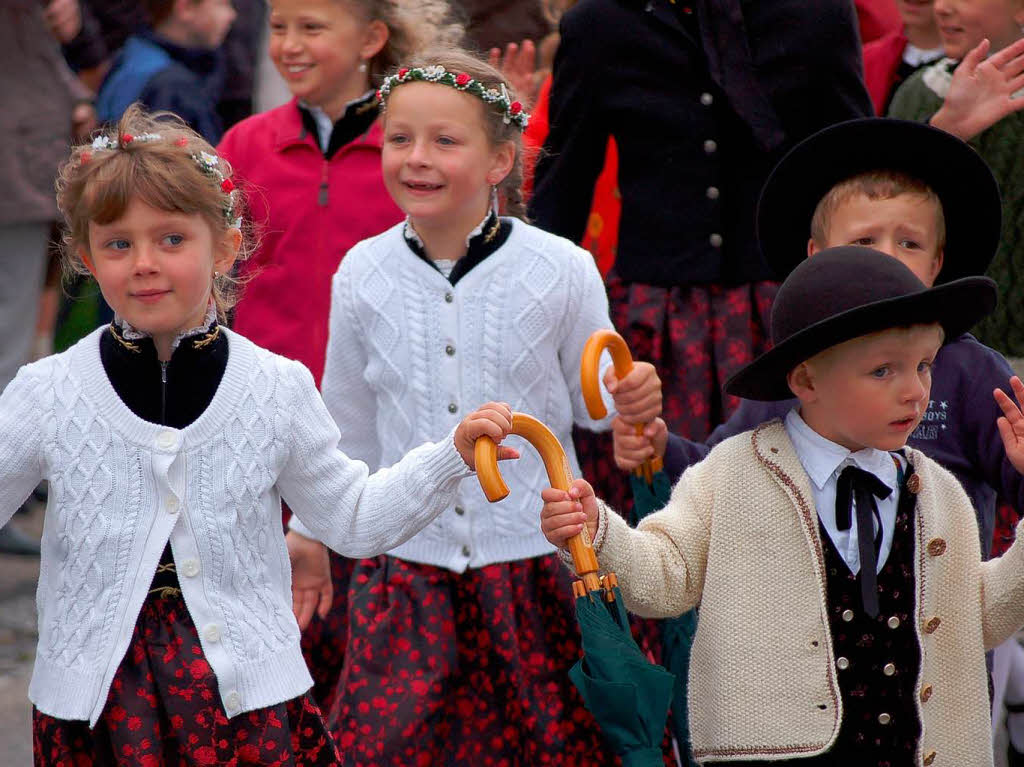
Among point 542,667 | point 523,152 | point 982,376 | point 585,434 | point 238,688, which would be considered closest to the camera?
point 238,688

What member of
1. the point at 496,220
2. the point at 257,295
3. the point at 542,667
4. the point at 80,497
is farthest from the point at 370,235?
the point at 80,497

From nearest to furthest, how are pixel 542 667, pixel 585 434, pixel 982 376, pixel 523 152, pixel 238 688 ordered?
pixel 238 688
pixel 982 376
pixel 542 667
pixel 523 152
pixel 585 434

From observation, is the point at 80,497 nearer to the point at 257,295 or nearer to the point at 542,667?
the point at 542,667

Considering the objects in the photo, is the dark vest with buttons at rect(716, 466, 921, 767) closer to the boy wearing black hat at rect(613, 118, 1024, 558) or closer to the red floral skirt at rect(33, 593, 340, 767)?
the boy wearing black hat at rect(613, 118, 1024, 558)

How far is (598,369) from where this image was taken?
3947 millimetres

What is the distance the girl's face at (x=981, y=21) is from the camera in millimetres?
5160

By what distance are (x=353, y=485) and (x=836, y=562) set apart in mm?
969

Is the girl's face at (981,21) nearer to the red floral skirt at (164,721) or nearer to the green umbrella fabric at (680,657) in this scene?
the green umbrella fabric at (680,657)

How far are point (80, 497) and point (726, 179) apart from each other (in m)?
2.25

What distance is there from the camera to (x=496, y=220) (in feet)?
14.4

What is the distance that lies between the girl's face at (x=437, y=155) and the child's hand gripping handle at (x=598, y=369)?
1.92ft

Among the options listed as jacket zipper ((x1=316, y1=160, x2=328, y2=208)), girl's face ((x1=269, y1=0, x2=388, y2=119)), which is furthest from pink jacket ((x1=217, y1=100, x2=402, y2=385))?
girl's face ((x1=269, y1=0, x2=388, y2=119))

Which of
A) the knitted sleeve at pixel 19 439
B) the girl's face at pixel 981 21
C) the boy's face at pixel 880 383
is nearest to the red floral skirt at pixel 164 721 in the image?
the knitted sleeve at pixel 19 439

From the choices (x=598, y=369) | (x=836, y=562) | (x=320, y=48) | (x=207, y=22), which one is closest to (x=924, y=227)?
(x=598, y=369)
